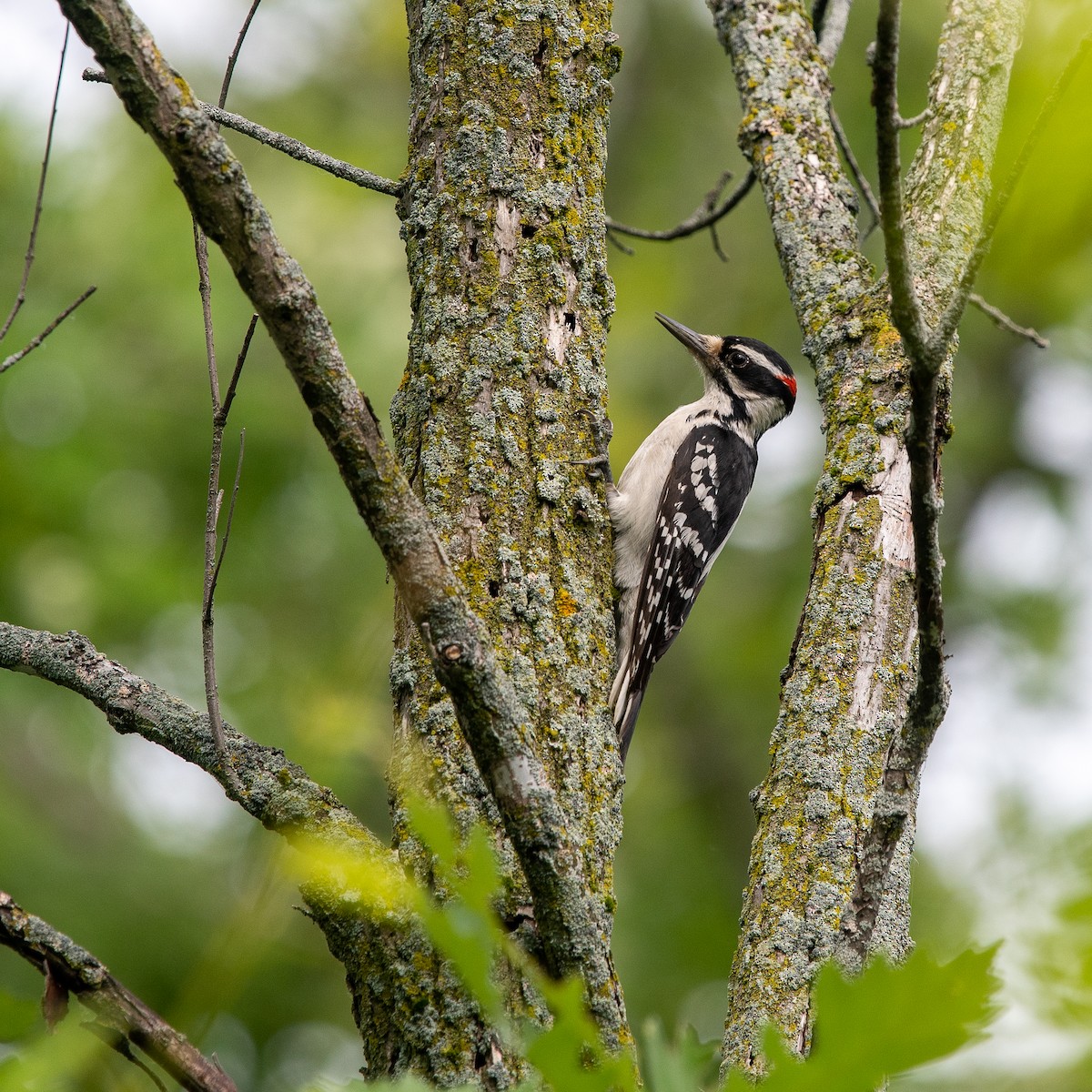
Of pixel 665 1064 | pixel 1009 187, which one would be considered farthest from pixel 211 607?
pixel 1009 187

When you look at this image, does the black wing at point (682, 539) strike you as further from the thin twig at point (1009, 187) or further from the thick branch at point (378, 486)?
the thin twig at point (1009, 187)

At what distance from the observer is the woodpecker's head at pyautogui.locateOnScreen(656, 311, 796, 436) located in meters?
5.60

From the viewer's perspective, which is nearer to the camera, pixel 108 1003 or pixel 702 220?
pixel 108 1003

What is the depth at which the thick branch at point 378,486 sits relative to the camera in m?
1.65

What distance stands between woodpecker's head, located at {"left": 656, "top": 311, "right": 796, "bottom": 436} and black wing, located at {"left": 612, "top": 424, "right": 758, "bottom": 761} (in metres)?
0.22

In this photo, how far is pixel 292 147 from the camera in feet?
8.84

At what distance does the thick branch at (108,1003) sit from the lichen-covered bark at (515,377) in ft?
1.91

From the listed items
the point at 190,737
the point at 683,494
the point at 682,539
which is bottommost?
the point at 190,737

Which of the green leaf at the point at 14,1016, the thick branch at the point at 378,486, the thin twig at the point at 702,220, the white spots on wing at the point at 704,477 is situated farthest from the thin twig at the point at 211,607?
the white spots on wing at the point at 704,477

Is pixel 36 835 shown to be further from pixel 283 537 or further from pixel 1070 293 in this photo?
pixel 1070 293

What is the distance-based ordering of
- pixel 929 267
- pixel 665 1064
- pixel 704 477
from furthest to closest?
pixel 704 477 → pixel 929 267 → pixel 665 1064

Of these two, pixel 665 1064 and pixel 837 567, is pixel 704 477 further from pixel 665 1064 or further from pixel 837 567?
pixel 665 1064

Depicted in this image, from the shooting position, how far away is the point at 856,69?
8031mm

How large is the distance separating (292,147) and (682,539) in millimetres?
2422
